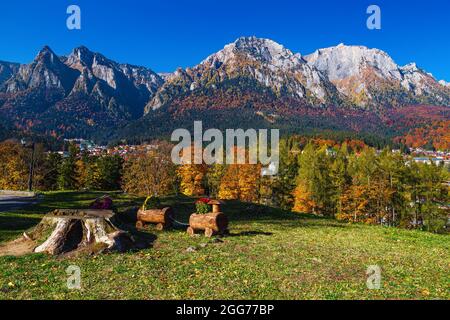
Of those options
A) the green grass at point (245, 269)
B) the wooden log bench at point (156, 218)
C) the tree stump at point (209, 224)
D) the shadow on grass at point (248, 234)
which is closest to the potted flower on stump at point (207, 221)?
the tree stump at point (209, 224)

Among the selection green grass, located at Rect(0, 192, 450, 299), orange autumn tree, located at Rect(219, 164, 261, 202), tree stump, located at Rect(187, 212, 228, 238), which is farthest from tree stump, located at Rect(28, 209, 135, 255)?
orange autumn tree, located at Rect(219, 164, 261, 202)

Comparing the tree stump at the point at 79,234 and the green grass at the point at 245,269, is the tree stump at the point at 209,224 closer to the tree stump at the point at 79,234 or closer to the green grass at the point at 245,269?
the green grass at the point at 245,269

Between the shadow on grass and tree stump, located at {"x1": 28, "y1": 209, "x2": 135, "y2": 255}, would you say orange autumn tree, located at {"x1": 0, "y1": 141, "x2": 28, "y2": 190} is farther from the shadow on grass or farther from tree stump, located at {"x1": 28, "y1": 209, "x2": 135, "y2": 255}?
the shadow on grass

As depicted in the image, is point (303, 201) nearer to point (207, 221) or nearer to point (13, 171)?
point (207, 221)

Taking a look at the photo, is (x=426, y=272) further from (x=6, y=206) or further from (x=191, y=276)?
(x=6, y=206)

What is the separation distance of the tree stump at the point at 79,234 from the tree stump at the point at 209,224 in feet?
17.1

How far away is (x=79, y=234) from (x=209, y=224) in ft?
26.1

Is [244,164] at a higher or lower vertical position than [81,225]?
higher

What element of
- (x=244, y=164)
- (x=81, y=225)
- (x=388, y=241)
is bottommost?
(x=388, y=241)

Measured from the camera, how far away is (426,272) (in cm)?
1644

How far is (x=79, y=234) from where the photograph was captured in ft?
60.8

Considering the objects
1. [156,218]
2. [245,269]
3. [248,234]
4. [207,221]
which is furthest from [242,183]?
[245,269]

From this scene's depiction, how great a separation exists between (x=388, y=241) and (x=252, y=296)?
16.2 metres
